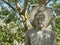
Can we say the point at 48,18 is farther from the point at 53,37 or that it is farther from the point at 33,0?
the point at 33,0

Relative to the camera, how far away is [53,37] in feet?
13.0

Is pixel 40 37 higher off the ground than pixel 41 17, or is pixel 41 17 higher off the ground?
pixel 41 17

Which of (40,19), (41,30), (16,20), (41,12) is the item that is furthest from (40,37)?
(16,20)

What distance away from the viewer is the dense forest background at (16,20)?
29.9 feet

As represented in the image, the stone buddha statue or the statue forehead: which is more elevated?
the statue forehead

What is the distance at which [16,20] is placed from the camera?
33.9ft

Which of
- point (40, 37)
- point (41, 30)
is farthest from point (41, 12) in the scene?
point (40, 37)

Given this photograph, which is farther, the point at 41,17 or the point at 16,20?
the point at 16,20

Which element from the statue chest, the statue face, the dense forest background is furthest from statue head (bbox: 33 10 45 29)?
the dense forest background

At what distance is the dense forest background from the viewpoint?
9117 millimetres

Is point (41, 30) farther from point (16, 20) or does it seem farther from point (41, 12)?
point (16, 20)

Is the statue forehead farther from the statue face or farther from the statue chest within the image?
the statue chest

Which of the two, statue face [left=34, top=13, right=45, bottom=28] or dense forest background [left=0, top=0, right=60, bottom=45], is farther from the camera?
dense forest background [left=0, top=0, right=60, bottom=45]

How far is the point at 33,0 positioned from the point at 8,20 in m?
1.49
